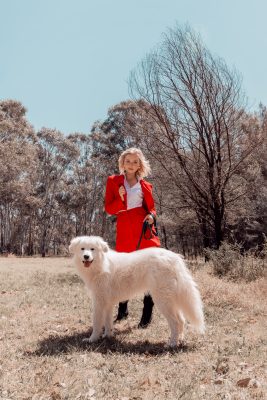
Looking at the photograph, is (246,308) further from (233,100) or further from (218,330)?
(233,100)

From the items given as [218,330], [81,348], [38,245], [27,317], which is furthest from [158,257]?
[38,245]

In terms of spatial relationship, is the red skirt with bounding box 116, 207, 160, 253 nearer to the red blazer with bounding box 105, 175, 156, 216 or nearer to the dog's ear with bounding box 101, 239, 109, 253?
the red blazer with bounding box 105, 175, 156, 216

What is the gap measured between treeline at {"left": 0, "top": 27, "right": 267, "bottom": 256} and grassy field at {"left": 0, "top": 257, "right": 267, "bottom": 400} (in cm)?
528

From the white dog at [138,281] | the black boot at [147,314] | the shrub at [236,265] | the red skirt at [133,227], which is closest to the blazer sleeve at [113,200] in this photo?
the red skirt at [133,227]

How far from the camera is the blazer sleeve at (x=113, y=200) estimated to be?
18.2ft

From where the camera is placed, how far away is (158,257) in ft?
14.8

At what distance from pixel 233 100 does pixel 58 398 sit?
377 inches

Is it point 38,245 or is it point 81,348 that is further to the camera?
point 38,245

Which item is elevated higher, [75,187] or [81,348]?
[75,187]

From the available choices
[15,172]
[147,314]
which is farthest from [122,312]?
[15,172]

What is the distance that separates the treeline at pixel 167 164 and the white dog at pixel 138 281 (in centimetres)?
681

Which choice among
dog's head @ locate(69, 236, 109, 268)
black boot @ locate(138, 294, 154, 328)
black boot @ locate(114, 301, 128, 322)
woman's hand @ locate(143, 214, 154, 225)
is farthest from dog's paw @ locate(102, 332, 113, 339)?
woman's hand @ locate(143, 214, 154, 225)

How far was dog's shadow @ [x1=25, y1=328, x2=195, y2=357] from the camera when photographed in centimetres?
432

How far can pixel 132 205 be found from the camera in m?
5.55
